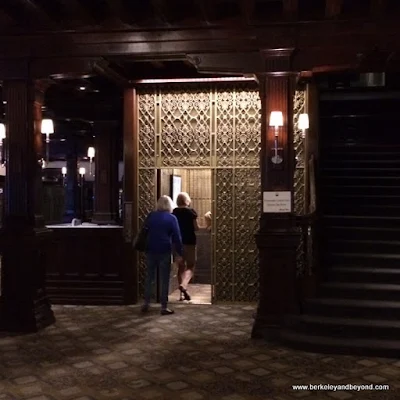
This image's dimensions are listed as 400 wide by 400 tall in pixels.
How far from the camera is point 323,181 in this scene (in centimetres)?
879

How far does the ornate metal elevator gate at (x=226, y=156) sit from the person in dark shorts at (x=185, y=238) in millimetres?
446

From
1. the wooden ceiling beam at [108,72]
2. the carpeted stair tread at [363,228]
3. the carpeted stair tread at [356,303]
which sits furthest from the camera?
the carpeted stair tread at [363,228]

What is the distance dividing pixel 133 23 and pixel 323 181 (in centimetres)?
387

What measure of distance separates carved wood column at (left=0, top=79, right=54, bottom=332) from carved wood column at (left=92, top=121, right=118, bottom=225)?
16.9 feet

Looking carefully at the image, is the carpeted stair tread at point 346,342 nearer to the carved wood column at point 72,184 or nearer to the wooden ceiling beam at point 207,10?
the wooden ceiling beam at point 207,10

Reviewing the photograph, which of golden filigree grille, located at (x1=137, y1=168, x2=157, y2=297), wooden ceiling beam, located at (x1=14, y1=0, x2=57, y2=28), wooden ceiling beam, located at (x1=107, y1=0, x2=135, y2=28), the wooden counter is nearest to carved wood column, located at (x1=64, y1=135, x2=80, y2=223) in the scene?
the wooden counter

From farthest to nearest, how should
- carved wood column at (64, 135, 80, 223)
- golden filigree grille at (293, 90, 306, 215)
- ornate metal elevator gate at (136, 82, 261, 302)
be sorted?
carved wood column at (64, 135, 80, 223) → ornate metal elevator gate at (136, 82, 261, 302) → golden filigree grille at (293, 90, 306, 215)

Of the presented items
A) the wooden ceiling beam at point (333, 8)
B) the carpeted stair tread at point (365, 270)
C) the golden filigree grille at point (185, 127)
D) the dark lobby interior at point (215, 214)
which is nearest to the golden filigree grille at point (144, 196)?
the dark lobby interior at point (215, 214)

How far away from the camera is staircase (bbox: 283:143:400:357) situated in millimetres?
5824

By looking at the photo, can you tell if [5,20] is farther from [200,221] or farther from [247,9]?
[200,221]

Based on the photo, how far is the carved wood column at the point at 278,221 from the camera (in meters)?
6.35

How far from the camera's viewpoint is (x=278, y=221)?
639 centimetres

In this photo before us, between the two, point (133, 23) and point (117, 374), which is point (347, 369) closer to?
point (117, 374)

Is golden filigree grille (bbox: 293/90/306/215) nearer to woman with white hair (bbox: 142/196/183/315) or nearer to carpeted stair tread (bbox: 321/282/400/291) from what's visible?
carpeted stair tread (bbox: 321/282/400/291)
